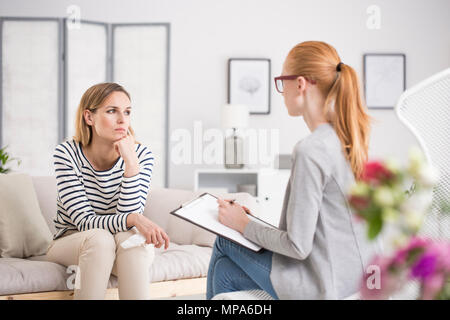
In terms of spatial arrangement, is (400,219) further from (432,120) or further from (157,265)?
(157,265)

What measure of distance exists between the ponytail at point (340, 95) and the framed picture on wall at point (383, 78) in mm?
3406

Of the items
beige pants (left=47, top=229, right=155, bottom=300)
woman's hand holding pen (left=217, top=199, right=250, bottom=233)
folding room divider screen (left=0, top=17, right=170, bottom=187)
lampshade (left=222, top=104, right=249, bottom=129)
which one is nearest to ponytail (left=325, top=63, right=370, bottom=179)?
woman's hand holding pen (left=217, top=199, right=250, bottom=233)

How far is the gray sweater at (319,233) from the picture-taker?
1.07m

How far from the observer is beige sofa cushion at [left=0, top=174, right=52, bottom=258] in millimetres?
1971

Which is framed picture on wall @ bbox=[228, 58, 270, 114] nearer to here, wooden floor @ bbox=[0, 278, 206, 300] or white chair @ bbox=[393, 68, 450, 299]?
wooden floor @ bbox=[0, 278, 206, 300]

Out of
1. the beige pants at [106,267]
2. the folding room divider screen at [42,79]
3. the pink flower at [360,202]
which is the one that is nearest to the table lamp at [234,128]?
the folding room divider screen at [42,79]

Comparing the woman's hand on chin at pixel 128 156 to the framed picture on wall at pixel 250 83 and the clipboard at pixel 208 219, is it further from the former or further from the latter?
the framed picture on wall at pixel 250 83

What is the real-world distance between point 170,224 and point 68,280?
2.21ft

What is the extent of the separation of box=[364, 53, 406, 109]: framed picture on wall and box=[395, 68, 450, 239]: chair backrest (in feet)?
10.9

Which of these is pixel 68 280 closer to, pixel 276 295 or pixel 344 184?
pixel 276 295

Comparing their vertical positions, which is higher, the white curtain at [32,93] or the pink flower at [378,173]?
the white curtain at [32,93]

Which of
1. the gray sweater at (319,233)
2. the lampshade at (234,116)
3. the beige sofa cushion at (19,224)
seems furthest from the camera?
the lampshade at (234,116)

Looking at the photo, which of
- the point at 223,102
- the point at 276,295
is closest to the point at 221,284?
the point at 276,295

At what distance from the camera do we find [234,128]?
4172mm
